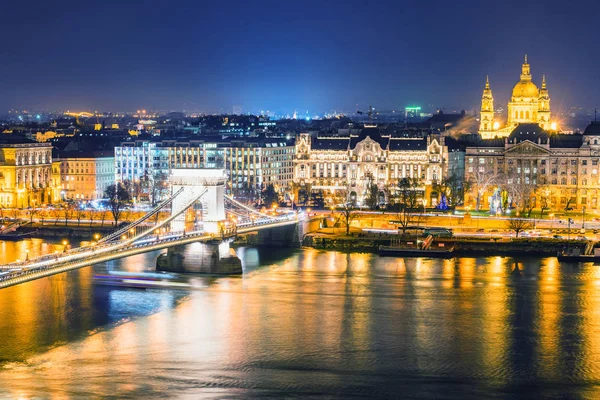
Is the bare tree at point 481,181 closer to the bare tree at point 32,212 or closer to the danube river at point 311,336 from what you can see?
the danube river at point 311,336

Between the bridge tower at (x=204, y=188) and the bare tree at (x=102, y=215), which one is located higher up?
A: the bridge tower at (x=204, y=188)

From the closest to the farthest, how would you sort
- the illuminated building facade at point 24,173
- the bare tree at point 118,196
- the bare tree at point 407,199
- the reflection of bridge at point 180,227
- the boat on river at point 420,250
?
the reflection of bridge at point 180,227
the boat on river at point 420,250
the bare tree at point 407,199
the bare tree at point 118,196
the illuminated building facade at point 24,173

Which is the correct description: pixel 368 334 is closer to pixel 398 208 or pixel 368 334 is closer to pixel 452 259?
pixel 452 259

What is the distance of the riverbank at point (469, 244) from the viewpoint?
20875 millimetres

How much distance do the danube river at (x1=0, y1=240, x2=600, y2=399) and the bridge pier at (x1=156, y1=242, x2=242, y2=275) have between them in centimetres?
31

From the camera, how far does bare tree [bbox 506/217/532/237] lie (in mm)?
22337

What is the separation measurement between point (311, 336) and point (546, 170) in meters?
16.3

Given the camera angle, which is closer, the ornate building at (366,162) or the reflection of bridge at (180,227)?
the reflection of bridge at (180,227)

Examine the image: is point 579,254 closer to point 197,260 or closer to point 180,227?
point 197,260

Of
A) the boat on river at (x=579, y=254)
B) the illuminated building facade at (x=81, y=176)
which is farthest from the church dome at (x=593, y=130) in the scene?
the illuminated building facade at (x=81, y=176)

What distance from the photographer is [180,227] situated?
19.6 metres

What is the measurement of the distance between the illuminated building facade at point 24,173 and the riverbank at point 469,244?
9.30m

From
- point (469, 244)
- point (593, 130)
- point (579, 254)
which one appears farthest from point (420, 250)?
point (593, 130)

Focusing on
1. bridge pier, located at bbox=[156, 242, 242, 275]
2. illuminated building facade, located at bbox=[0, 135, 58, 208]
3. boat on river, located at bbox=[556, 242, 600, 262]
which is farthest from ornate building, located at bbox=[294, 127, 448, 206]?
bridge pier, located at bbox=[156, 242, 242, 275]
